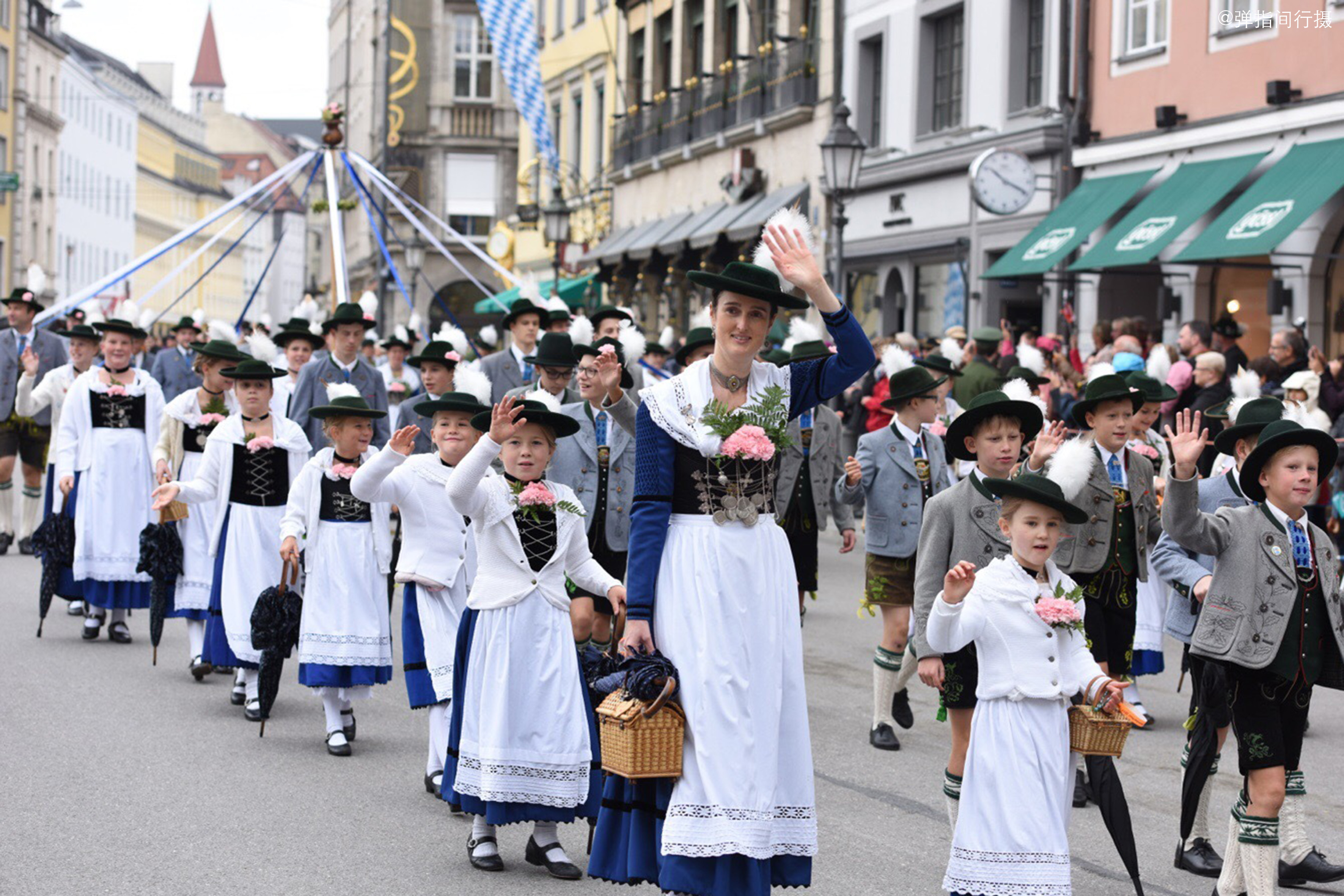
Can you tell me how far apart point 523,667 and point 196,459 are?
17.1 feet

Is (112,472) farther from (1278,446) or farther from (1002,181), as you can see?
(1002,181)

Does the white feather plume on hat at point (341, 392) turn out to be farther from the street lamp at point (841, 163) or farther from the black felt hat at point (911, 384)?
the street lamp at point (841, 163)

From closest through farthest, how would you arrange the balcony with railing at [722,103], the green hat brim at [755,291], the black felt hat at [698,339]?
the green hat brim at [755,291]
the black felt hat at [698,339]
the balcony with railing at [722,103]

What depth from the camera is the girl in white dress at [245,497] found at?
1024 centimetres

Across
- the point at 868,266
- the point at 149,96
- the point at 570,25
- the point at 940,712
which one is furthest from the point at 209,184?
the point at 940,712

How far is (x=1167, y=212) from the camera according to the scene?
63.4 feet

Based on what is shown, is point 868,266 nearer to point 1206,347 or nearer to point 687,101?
point 687,101

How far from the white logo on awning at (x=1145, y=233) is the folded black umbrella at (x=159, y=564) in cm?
1147

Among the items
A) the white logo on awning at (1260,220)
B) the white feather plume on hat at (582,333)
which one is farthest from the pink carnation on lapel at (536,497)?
the white logo on awning at (1260,220)

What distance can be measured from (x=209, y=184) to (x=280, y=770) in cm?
13519

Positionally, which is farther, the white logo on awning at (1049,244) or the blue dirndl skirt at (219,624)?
the white logo on awning at (1049,244)

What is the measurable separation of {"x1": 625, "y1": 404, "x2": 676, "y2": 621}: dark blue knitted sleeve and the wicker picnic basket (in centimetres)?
142

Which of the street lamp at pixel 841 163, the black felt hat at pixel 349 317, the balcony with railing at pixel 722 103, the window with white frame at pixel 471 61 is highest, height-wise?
the window with white frame at pixel 471 61

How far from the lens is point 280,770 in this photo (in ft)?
28.0
